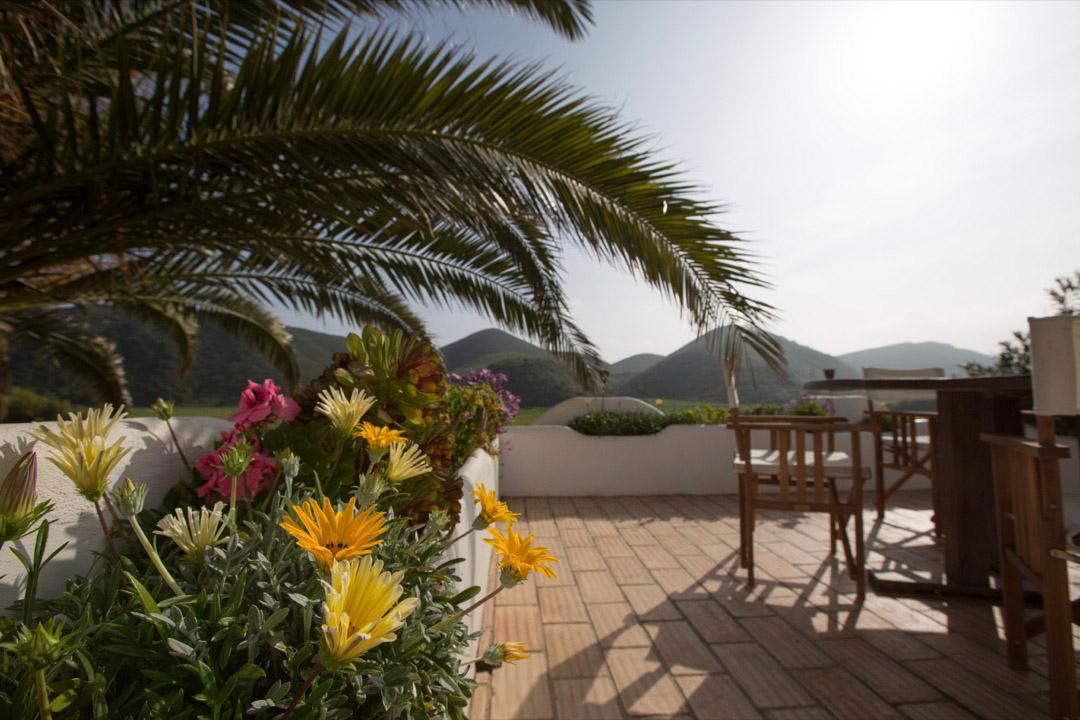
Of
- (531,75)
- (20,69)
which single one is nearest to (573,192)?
(531,75)

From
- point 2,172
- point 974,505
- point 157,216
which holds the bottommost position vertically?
point 974,505

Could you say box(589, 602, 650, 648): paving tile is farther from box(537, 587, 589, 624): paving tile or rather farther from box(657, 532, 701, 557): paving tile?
box(657, 532, 701, 557): paving tile

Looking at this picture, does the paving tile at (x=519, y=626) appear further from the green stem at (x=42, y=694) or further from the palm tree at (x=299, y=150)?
the green stem at (x=42, y=694)

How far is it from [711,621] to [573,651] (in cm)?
62

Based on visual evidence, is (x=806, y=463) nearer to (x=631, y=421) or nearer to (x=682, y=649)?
(x=682, y=649)

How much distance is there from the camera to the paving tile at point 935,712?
5.05 feet

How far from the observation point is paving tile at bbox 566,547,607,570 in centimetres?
288

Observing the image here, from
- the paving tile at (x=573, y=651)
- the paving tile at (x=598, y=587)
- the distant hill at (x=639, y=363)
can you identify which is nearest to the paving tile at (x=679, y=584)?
the paving tile at (x=598, y=587)

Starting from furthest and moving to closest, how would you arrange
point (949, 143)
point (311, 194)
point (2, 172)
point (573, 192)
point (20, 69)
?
point (949, 143)
point (573, 192)
point (311, 194)
point (2, 172)
point (20, 69)

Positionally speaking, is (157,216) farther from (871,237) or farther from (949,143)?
(871,237)

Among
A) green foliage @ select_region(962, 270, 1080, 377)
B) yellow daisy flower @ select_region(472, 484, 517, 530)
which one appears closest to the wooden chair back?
yellow daisy flower @ select_region(472, 484, 517, 530)

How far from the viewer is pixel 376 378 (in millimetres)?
960

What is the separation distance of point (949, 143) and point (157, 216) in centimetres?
507

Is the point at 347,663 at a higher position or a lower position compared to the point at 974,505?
higher
